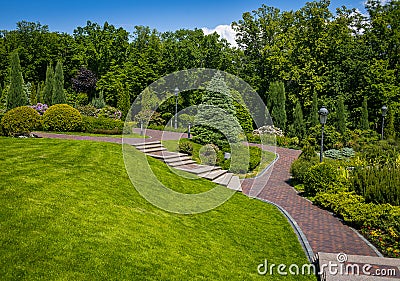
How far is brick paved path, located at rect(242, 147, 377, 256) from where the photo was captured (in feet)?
24.2

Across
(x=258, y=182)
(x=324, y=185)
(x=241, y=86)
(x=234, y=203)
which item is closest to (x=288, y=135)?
(x=241, y=86)

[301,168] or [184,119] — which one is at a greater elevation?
[184,119]

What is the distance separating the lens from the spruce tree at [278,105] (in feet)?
87.7

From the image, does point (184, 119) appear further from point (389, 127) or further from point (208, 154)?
point (389, 127)

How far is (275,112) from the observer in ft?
88.2

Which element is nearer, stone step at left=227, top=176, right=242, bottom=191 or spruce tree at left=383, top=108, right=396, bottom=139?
stone step at left=227, top=176, right=242, bottom=191

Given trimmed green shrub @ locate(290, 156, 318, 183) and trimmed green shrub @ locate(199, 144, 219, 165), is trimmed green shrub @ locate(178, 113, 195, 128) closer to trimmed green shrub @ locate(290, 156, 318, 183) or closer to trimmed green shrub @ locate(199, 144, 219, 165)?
trimmed green shrub @ locate(199, 144, 219, 165)

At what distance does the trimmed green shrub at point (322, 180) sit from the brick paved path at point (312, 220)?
0.48 meters

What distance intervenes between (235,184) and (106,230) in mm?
7170

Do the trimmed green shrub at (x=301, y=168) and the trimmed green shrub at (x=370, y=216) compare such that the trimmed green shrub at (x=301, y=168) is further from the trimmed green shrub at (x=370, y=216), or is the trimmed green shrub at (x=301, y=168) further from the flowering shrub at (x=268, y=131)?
the flowering shrub at (x=268, y=131)

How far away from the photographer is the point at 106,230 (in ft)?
19.0

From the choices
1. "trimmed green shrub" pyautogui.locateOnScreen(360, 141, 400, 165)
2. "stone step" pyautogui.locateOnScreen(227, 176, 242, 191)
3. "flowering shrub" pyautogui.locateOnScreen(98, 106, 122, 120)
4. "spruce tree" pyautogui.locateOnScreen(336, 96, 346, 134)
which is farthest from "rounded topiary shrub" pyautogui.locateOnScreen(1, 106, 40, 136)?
"spruce tree" pyautogui.locateOnScreen(336, 96, 346, 134)

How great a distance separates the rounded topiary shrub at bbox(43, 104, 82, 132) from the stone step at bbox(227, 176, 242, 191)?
9.19 metres

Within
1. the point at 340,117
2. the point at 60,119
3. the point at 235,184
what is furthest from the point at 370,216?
the point at 340,117
